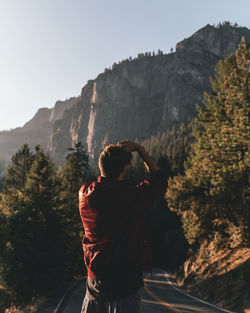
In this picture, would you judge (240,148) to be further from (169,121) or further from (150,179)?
(169,121)

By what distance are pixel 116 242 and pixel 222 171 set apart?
46.6 ft

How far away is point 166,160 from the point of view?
7588cm

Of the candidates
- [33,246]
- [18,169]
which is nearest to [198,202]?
[33,246]

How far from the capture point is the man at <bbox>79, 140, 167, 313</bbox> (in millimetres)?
2133

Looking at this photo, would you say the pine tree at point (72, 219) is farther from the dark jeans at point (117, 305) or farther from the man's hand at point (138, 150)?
the man's hand at point (138, 150)

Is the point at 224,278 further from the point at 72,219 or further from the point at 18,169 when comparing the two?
the point at 18,169

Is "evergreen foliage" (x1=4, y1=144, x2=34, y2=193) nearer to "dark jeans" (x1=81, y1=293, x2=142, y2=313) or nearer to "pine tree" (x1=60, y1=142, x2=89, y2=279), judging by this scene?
"pine tree" (x1=60, y1=142, x2=89, y2=279)

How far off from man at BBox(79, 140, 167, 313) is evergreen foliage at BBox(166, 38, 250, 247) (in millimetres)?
12789

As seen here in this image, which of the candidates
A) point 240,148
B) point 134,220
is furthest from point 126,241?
point 240,148

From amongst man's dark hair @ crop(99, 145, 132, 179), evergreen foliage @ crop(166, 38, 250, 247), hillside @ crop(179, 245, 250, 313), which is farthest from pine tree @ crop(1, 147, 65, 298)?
man's dark hair @ crop(99, 145, 132, 179)

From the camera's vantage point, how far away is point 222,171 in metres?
15.2

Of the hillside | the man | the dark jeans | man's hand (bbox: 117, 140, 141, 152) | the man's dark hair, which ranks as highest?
man's hand (bbox: 117, 140, 141, 152)

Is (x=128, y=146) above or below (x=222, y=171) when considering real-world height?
A: above

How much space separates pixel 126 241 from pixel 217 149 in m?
14.2
